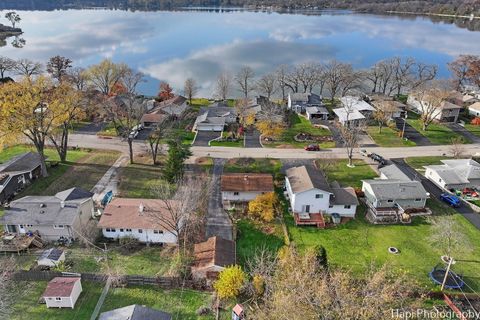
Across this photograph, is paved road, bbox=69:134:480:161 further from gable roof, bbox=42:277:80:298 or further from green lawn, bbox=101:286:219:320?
gable roof, bbox=42:277:80:298

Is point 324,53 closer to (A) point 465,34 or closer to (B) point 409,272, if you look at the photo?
(A) point 465,34

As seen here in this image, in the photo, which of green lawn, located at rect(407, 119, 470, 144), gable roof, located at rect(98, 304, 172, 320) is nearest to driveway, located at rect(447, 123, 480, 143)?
green lawn, located at rect(407, 119, 470, 144)

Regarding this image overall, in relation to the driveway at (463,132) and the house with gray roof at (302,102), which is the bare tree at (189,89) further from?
the driveway at (463,132)

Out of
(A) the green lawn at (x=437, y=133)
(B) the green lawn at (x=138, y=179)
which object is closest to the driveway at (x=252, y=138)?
(B) the green lawn at (x=138, y=179)

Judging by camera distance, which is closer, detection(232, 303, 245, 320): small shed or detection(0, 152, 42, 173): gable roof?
detection(232, 303, 245, 320): small shed

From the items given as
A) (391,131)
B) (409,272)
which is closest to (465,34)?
(391,131)

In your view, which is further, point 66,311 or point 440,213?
point 440,213

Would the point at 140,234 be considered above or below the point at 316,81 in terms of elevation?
below
